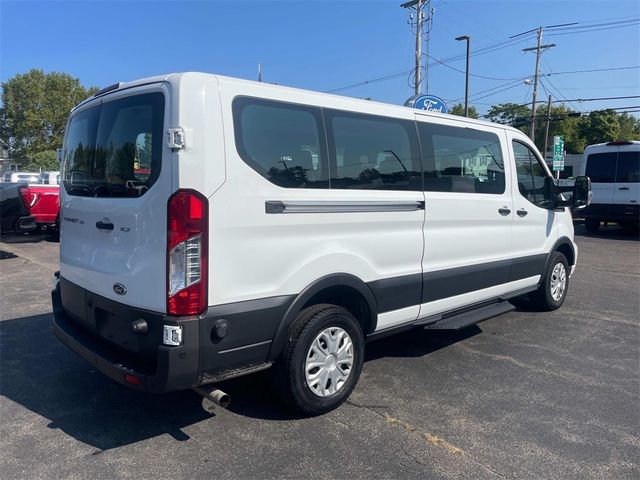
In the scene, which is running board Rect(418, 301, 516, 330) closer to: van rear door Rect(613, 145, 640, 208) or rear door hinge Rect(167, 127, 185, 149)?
rear door hinge Rect(167, 127, 185, 149)

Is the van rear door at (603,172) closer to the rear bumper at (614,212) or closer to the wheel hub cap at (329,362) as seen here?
the rear bumper at (614,212)

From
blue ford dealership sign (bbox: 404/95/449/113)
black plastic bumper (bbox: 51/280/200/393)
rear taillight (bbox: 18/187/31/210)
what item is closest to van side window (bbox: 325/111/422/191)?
black plastic bumper (bbox: 51/280/200/393)

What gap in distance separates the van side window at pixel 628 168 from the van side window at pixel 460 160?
39.9ft

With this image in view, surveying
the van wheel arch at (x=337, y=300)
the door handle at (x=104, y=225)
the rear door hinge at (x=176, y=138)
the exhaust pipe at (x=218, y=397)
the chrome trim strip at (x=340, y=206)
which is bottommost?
the exhaust pipe at (x=218, y=397)

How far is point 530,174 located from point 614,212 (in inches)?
455

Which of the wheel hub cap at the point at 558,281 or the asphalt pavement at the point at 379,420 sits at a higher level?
the wheel hub cap at the point at 558,281

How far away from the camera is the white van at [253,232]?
304 cm

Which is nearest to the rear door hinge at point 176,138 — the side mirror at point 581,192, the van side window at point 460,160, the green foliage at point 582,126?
the van side window at point 460,160

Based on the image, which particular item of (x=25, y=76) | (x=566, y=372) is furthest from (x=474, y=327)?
(x=25, y=76)

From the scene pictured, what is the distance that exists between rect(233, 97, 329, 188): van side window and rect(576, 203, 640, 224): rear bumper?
1415 cm

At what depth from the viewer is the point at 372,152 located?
160 inches

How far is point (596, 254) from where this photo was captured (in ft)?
40.2

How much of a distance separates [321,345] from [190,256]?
121cm

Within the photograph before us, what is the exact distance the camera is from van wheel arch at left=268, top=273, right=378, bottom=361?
136 inches
